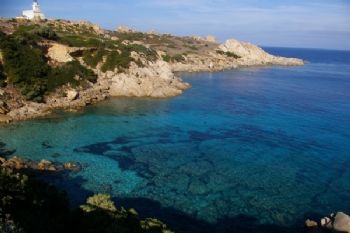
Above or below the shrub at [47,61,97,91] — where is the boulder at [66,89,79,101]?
below

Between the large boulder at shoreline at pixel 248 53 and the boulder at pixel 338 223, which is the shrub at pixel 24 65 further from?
the large boulder at shoreline at pixel 248 53

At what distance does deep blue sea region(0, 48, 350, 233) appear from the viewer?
25.2 meters

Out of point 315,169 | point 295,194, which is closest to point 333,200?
point 295,194

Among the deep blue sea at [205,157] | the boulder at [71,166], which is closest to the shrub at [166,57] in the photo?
the deep blue sea at [205,157]

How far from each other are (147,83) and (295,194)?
125 ft

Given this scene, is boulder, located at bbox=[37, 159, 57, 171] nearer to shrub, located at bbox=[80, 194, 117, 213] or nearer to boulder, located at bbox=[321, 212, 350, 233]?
shrub, located at bbox=[80, 194, 117, 213]

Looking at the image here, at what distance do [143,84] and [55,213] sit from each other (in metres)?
44.1

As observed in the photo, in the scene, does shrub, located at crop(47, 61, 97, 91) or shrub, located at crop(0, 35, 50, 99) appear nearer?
shrub, located at crop(0, 35, 50, 99)

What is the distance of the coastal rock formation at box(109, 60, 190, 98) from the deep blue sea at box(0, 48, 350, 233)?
8.60ft

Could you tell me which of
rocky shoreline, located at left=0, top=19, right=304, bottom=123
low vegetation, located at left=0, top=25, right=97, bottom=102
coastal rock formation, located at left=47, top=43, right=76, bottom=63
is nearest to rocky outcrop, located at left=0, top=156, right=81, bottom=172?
rocky shoreline, located at left=0, top=19, right=304, bottom=123

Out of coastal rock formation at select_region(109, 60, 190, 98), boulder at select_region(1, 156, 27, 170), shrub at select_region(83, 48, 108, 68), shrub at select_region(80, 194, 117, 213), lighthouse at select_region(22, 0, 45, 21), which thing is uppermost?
lighthouse at select_region(22, 0, 45, 21)

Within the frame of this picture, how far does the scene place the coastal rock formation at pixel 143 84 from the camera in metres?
59.5

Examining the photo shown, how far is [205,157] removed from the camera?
34562 millimetres

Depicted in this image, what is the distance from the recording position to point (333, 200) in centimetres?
2714
